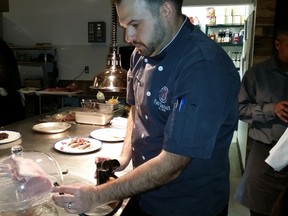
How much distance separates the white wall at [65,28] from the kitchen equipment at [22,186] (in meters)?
4.62

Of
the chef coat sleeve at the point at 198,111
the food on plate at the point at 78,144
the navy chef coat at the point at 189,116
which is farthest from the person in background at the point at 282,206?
the food on plate at the point at 78,144

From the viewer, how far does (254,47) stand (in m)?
3.07

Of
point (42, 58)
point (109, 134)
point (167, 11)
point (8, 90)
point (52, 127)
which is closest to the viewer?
point (167, 11)

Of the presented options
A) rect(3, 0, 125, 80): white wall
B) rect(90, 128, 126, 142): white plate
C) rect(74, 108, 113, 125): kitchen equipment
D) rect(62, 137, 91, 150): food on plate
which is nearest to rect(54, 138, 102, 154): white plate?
rect(62, 137, 91, 150): food on plate

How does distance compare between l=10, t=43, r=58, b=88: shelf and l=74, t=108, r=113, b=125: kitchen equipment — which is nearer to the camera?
l=74, t=108, r=113, b=125: kitchen equipment

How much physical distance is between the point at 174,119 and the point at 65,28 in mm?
5215

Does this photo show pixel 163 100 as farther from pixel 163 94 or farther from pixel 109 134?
pixel 109 134

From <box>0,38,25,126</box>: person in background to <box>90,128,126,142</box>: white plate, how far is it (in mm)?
1785

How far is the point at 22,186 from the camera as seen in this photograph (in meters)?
0.96

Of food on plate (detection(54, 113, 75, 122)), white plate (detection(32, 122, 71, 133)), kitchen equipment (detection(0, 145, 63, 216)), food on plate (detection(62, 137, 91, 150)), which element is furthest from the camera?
food on plate (detection(54, 113, 75, 122))

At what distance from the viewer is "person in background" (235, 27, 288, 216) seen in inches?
78.7

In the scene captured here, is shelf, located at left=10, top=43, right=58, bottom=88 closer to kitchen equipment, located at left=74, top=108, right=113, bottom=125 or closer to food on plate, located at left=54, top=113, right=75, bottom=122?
food on plate, located at left=54, top=113, right=75, bottom=122

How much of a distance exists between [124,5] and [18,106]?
112 inches

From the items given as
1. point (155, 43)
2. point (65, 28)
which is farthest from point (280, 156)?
point (65, 28)
